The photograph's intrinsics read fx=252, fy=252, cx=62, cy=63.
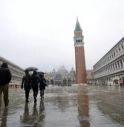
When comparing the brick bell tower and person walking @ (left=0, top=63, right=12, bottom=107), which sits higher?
the brick bell tower

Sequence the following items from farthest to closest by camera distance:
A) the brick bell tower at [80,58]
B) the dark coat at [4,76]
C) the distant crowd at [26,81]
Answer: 1. the brick bell tower at [80,58]
2. the distant crowd at [26,81]
3. the dark coat at [4,76]

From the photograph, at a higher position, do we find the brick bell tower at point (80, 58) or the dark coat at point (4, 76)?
the brick bell tower at point (80, 58)

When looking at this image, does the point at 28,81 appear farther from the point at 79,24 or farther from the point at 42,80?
the point at 79,24

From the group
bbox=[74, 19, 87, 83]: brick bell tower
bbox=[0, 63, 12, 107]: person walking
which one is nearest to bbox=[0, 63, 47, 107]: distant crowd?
bbox=[0, 63, 12, 107]: person walking

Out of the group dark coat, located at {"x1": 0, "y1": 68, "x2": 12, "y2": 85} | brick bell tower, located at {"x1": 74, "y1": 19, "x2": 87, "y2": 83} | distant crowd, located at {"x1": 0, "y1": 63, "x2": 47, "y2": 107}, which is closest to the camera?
dark coat, located at {"x1": 0, "y1": 68, "x2": 12, "y2": 85}

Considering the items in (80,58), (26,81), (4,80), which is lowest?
(4,80)

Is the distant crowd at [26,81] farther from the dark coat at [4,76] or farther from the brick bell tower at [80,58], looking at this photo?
the brick bell tower at [80,58]

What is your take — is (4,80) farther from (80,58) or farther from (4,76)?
(80,58)

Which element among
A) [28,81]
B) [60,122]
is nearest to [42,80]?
[28,81]

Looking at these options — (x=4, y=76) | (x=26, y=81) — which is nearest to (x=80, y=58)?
(x=26, y=81)

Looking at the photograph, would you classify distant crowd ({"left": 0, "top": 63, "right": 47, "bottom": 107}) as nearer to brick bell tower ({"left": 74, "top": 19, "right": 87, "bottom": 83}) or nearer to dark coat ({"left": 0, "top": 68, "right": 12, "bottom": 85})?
dark coat ({"left": 0, "top": 68, "right": 12, "bottom": 85})

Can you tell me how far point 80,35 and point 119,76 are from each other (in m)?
41.2

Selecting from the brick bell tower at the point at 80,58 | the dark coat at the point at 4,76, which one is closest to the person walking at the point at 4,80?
the dark coat at the point at 4,76

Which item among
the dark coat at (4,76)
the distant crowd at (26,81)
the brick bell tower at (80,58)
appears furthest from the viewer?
the brick bell tower at (80,58)
